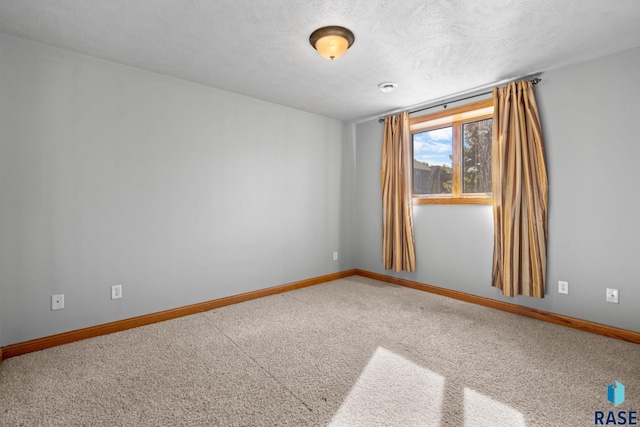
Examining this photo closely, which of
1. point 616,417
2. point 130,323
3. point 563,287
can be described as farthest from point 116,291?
point 563,287

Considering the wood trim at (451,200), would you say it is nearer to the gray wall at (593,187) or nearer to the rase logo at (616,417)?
the gray wall at (593,187)

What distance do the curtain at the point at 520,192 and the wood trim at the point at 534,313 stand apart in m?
0.20

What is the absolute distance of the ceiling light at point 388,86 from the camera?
3143 millimetres

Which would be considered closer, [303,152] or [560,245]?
[560,245]

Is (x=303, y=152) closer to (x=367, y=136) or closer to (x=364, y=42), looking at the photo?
(x=367, y=136)

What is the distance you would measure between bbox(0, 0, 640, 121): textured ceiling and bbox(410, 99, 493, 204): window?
482 millimetres

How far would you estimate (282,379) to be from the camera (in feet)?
6.30

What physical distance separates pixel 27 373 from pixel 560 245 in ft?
13.7

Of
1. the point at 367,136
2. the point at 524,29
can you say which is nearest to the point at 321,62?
the point at 524,29

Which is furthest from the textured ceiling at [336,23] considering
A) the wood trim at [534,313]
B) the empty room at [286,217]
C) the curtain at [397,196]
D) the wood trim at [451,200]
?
the wood trim at [534,313]

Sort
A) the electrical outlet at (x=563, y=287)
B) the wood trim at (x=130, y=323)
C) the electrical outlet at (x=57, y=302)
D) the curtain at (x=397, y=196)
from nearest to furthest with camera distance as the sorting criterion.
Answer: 1. the wood trim at (x=130, y=323)
2. the electrical outlet at (x=57, y=302)
3. the electrical outlet at (x=563, y=287)
4. the curtain at (x=397, y=196)

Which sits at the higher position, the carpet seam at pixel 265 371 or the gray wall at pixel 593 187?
the gray wall at pixel 593 187

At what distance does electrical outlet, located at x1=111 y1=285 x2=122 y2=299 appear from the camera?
264 centimetres

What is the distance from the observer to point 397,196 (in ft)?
13.0
